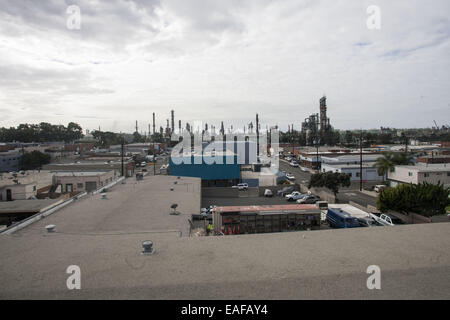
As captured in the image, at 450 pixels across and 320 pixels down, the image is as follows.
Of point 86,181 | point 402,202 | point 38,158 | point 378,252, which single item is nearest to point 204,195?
point 86,181

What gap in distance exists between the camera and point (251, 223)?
26.8 ft

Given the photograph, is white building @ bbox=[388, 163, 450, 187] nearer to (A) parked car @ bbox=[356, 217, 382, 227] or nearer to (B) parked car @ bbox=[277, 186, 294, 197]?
(B) parked car @ bbox=[277, 186, 294, 197]

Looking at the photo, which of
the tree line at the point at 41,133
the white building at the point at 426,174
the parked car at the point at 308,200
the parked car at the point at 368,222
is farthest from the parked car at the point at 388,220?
the tree line at the point at 41,133

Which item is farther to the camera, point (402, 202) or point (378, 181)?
point (378, 181)

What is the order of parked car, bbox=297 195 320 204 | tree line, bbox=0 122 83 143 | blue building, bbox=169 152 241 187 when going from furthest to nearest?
tree line, bbox=0 122 83 143 < blue building, bbox=169 152 241 187 < parked car, bbox=297 195 320 204

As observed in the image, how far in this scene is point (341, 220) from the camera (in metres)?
9.07

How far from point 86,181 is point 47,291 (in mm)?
15490

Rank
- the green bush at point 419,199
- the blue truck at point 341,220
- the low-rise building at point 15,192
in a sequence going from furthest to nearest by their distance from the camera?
the low-rise building at point 15,192 < the green bush at point 419,199 < the blue truck at point 341,220

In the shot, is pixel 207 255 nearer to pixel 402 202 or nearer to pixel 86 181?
pixel 402 202

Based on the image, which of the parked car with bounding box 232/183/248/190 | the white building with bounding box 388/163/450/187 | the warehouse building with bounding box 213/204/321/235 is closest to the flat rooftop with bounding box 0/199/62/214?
the warehouse building with bounding box 213/204/321/235

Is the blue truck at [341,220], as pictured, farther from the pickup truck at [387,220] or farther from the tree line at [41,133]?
the tree line at [41,133]

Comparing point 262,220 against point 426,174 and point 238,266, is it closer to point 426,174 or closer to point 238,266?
point 238,266

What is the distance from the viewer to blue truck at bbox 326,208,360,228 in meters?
8.71

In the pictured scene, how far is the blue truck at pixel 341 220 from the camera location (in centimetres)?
871
